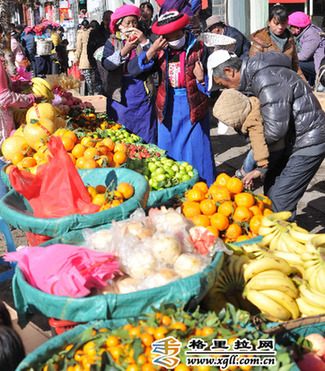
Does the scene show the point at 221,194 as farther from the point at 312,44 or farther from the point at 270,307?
the point at 312,44

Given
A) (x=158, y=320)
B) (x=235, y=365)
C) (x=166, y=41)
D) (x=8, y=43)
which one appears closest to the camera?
(x=235, y=365)

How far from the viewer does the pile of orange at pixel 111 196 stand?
2388mm

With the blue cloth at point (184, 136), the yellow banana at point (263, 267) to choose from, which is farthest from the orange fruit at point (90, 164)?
the blue cloth at point (184, 136)

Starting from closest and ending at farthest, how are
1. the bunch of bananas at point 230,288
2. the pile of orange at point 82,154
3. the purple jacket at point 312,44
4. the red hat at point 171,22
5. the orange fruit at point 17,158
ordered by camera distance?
the bunch of bananas at point 230,288, the pile of orange at point 82,154, the orange fruit at point 17,158, the red hat at point 171,22, the purple jacket at point 312,44

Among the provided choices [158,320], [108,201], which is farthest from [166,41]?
[158,320]

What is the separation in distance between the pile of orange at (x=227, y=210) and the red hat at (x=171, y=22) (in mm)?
1748

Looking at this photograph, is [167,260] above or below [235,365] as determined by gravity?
above

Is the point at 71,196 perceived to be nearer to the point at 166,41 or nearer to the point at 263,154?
the point at 263,154

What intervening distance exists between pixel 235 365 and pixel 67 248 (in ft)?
2.72

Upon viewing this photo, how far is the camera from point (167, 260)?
6.03 ft

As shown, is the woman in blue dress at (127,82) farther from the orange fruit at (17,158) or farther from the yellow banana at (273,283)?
the yellow banana at (273,283)

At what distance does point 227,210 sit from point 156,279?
110cm

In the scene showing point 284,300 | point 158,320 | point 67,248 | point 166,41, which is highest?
point 166,41

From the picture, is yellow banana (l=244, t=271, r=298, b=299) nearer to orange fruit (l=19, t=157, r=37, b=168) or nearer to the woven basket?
orange fruit (l=19, t=157, r=37, b=168)
